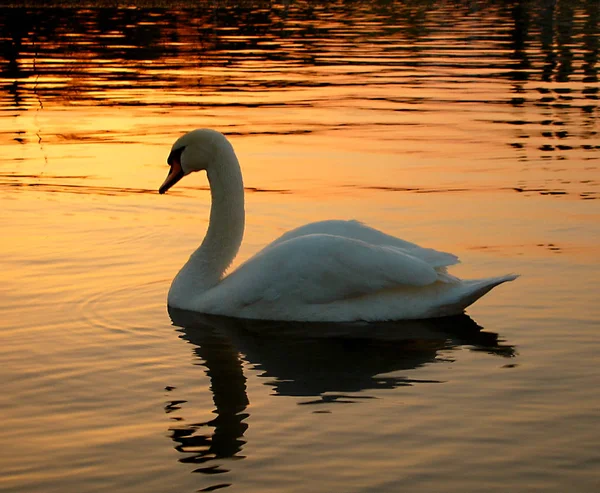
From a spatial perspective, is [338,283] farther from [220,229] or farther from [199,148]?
[199,148]

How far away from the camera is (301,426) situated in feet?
20.5

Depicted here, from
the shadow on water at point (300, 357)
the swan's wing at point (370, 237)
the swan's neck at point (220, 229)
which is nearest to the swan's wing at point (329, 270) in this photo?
the swan's wing at point (370, 237)

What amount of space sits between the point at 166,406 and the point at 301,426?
811 mm

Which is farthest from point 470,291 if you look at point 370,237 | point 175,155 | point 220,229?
point 175,155

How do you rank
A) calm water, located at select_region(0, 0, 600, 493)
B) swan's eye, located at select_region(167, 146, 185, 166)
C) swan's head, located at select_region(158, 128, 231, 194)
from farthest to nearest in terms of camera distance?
swan's eye, located at select_region(167, 146, 185, 166) → swan's head, located at select_region(158, 128, 231, 194) → calm water, located at select_region(0, 0, 600, 493)

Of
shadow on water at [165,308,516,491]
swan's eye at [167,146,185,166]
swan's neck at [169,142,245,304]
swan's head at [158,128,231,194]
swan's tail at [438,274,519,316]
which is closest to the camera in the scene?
shadow on water at [165,308,516,491]

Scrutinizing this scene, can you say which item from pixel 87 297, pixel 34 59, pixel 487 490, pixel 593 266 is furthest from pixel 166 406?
pixel 34 59

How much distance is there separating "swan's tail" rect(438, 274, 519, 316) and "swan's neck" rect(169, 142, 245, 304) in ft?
5.56

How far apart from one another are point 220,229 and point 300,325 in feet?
3.86

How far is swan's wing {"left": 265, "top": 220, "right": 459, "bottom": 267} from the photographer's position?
8.48m

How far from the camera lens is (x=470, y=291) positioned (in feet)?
27.0

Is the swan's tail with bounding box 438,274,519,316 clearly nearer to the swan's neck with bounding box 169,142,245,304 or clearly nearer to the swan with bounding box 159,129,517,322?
the swan with bounding box 159,129,517,322

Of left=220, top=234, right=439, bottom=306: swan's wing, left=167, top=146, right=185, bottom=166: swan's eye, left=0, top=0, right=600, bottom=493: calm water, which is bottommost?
left=0, top=0, right=600, bottom=493: calm water

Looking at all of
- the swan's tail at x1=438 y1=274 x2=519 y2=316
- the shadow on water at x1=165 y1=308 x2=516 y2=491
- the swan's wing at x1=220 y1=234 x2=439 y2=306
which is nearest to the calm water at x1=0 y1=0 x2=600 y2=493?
the shadow on water at x1=165 y1=308 x2=516 y2=491
